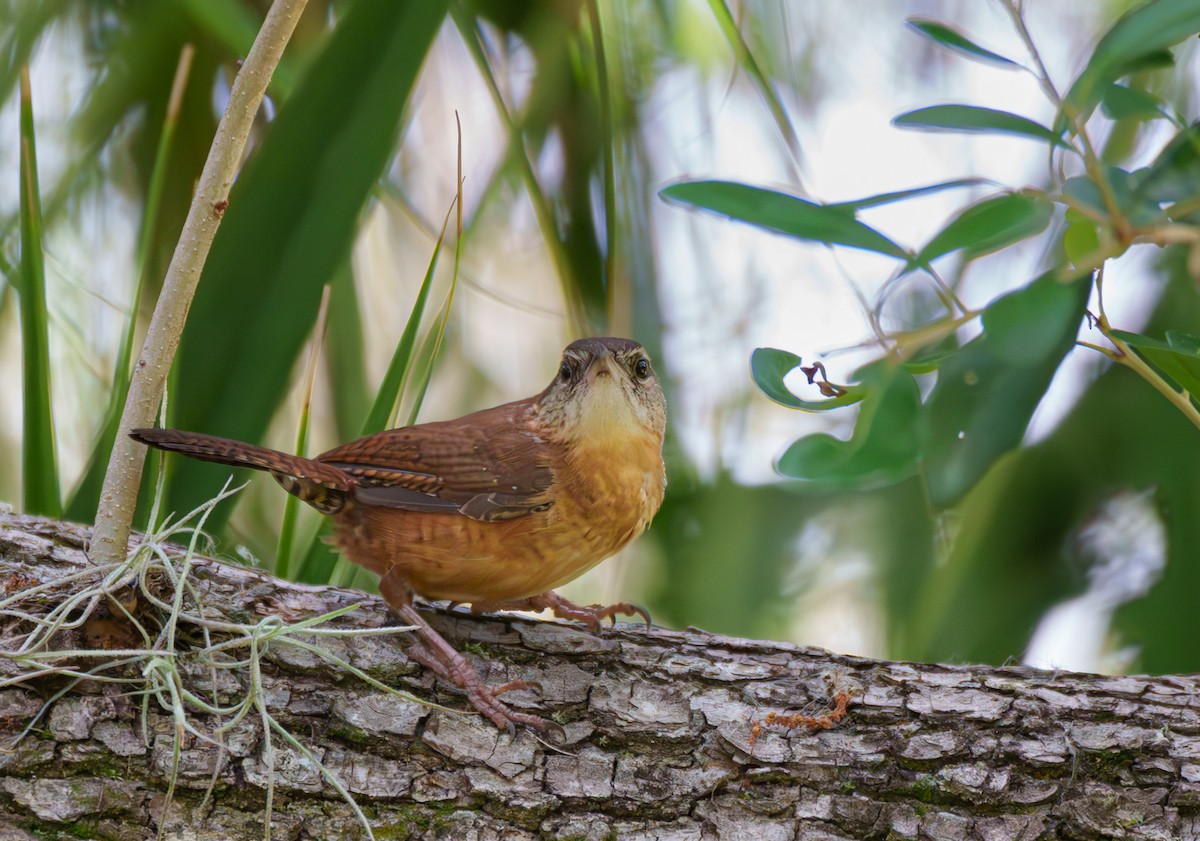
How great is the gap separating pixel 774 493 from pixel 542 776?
1335mm

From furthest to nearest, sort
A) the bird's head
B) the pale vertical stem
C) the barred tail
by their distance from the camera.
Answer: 1. the bird's head
2. the barred tail
3. the pale vertical stem

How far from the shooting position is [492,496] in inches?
86.6

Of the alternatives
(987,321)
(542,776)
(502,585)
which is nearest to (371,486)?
(502,585)

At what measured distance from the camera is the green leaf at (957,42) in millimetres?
1177

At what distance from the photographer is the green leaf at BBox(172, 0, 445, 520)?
224cm

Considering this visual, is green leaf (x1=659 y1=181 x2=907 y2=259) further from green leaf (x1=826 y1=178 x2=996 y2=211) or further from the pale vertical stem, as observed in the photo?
the pale vertical stem

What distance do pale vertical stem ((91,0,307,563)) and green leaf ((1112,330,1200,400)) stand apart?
1284mm

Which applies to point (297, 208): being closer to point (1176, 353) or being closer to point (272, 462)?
point (272, 462)

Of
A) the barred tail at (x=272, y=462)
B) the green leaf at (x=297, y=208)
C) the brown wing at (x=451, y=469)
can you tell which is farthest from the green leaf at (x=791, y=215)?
the green leaf at (x=297, y=208)

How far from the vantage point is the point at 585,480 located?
2289 millimetres

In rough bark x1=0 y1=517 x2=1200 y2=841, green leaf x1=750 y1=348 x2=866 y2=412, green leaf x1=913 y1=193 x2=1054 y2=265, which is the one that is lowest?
rough bark x1=0 y1=517 x2=1200 y2=841

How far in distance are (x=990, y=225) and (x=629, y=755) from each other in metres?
1.27

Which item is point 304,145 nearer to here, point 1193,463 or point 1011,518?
point 1011,518

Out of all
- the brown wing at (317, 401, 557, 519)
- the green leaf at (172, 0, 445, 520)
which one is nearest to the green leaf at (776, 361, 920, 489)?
the brown wing at (317, 401, 557, 519)
